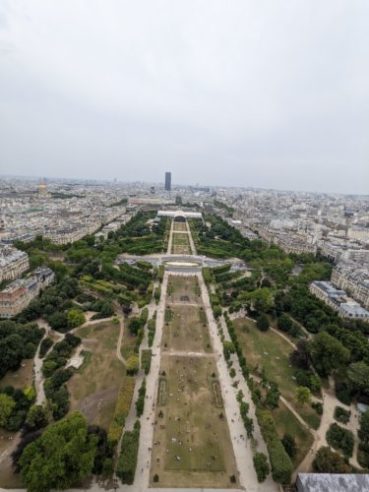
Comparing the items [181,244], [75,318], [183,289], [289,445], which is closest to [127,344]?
[75,318]

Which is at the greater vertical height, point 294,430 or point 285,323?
point 285,323

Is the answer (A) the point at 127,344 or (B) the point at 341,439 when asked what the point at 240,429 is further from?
(A) the point at 127,344

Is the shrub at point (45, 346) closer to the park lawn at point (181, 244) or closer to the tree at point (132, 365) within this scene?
the tree at point (132, 365)

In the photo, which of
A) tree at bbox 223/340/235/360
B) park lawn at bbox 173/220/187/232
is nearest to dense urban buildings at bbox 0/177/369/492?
tree at bbox 223/340/235/360

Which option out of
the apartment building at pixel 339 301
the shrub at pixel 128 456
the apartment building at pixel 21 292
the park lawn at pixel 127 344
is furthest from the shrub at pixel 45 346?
the apartment building at pixel 339 301

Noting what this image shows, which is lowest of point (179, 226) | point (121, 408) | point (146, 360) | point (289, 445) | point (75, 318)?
point (289, 445)

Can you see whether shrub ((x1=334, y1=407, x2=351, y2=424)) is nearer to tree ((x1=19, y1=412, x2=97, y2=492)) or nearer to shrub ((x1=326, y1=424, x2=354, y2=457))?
shrub ((x1=326, y1=424, x2=354, y2=457))
